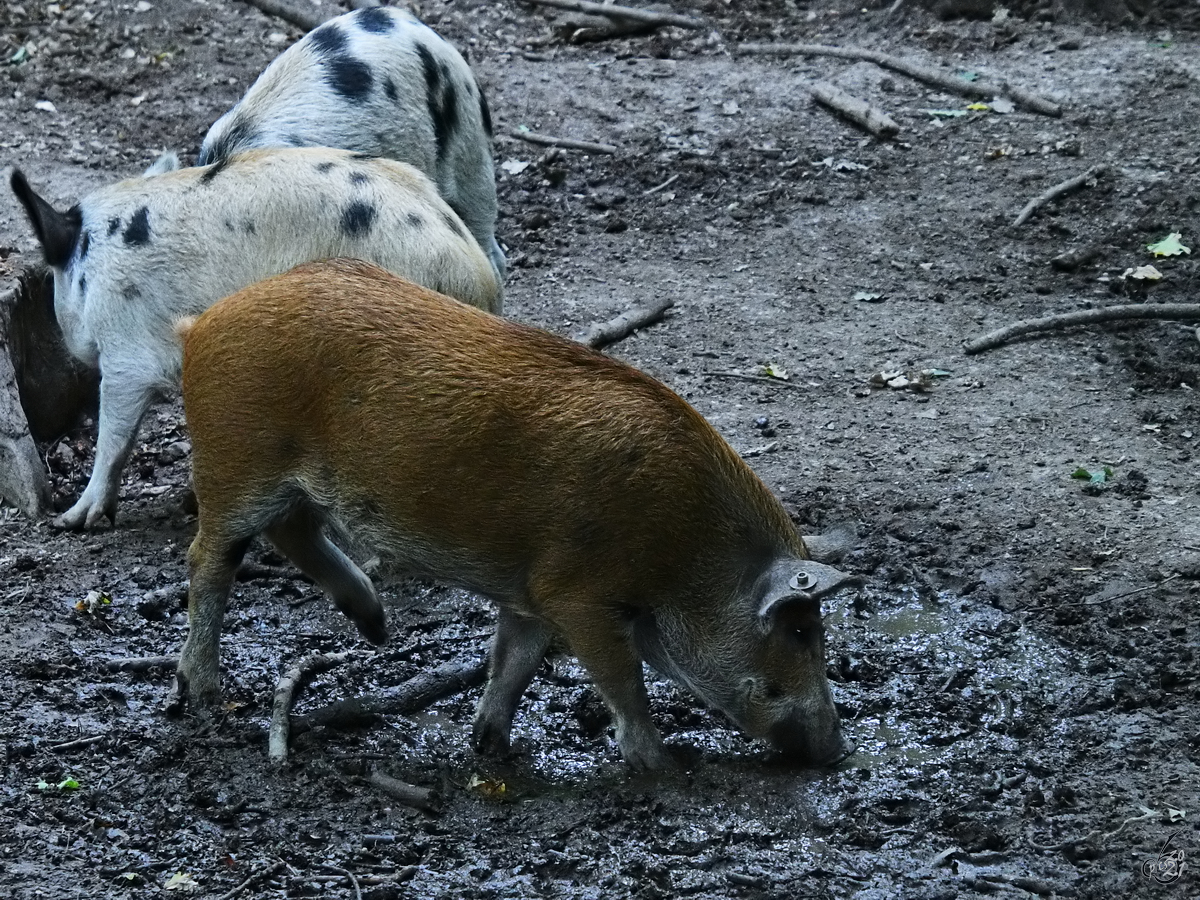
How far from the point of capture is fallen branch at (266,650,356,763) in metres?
4.58

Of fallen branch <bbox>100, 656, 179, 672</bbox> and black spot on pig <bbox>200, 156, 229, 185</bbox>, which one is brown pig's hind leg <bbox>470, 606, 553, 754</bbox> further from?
black spot on pig <bbox>200, 156, 229, 185</bbox>

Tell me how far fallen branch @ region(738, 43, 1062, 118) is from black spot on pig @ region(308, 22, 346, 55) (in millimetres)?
5237

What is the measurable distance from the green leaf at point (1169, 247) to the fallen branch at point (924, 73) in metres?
2.30

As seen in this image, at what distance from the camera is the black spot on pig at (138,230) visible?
20.4ft

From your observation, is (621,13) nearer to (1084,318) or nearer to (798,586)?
(1084,318)

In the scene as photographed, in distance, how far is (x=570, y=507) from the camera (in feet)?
14.0

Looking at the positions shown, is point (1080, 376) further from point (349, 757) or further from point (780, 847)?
point (349, 757)

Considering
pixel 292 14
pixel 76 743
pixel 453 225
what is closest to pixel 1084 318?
pixel 453 225

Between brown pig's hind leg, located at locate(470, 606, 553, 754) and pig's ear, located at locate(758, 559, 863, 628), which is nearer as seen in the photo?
pig's ear, located at locate(758, 559, 863, 628)

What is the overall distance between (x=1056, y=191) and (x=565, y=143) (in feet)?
11.7

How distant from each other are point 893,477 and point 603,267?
3.16 metres

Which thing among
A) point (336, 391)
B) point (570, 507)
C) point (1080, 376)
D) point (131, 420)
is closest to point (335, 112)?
point (131, 420)

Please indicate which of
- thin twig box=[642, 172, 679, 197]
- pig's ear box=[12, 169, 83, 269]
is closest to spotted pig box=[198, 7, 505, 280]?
pig's ear box=[12, 169, 83, 269]

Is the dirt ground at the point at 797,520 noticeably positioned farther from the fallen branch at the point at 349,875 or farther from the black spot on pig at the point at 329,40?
the black spot on pig at the point at 329,40
